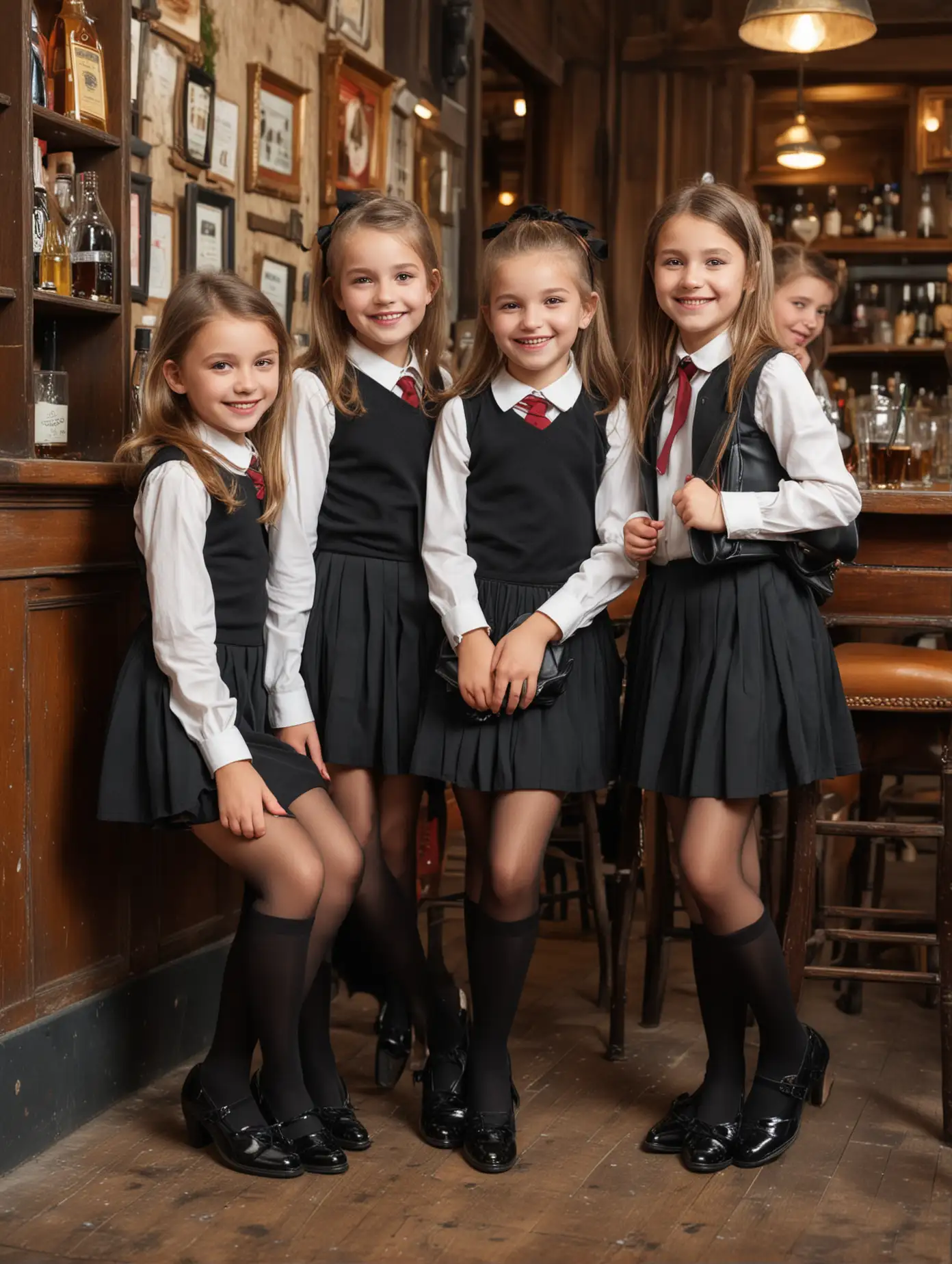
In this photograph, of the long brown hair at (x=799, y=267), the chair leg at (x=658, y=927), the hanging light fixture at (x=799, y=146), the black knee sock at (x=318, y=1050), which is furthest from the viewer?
the hanging light fixture at (x=799, y=146)

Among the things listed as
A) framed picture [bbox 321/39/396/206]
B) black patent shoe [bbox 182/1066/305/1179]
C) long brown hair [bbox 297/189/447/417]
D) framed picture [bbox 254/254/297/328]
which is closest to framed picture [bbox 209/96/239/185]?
framed picture [bbox 254/254/297/328]

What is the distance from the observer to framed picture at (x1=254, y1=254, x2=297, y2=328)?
3.72 meters

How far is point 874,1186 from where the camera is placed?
2.13m

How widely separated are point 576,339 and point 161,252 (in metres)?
1.31

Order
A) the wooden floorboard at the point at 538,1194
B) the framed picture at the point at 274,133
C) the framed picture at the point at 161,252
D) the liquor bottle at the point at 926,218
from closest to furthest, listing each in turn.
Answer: the wooden floorboard at the point at 538,1194 → the framed picture at the point at 161,252 → the framed picture at the point at 274,133 → the liquor bottle at the point at 926,218

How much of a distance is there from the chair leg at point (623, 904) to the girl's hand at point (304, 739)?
0.68 metres

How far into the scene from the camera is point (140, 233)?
306 cm

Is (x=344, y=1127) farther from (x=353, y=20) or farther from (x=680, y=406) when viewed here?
(x=353, y=20)

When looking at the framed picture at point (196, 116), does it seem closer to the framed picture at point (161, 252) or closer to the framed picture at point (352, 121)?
the framed picture at point (161, 252)

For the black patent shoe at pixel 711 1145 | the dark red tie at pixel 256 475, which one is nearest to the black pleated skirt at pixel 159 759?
the dark red tie at pixel 256 475

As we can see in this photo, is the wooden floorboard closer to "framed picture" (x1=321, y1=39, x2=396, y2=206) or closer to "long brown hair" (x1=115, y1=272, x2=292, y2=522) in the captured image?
"long brown hair" (x1=115, y1=272, x2=292, y2=522)

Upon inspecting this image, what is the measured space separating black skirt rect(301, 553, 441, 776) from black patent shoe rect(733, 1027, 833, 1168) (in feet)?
2.45

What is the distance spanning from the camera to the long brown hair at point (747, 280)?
2.10 metres

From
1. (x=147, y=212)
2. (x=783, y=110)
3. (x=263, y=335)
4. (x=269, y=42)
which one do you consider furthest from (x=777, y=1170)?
(x=783, y=110)
